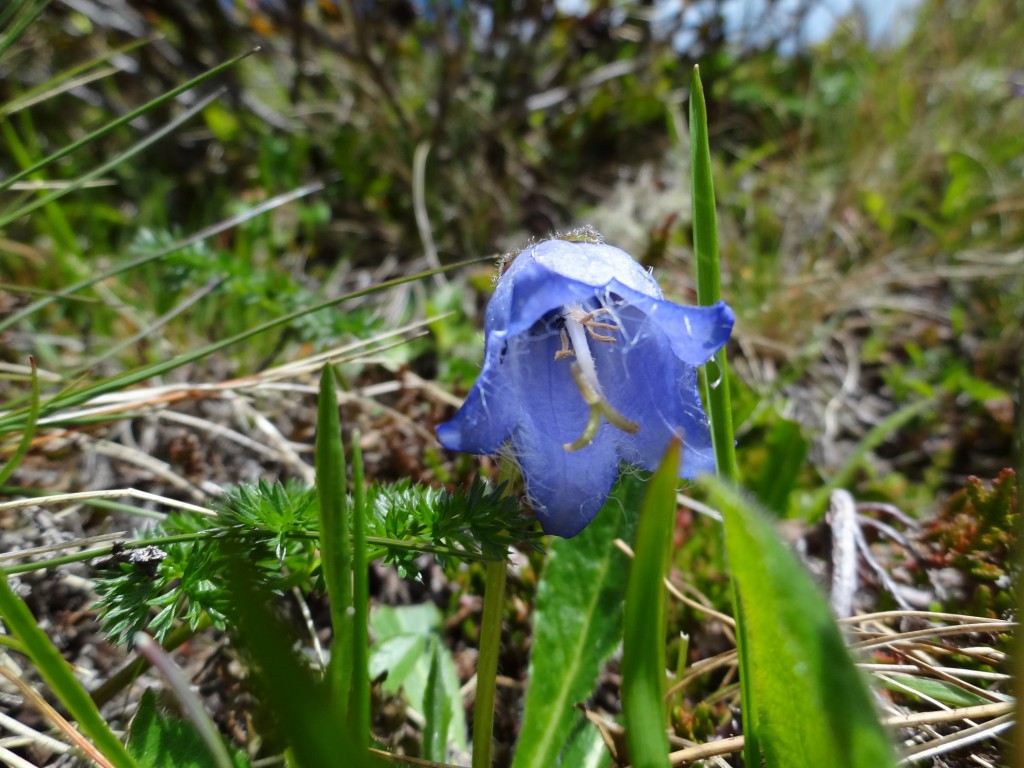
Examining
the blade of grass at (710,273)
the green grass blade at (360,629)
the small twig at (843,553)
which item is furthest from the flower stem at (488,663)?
the small twig at (843,553)

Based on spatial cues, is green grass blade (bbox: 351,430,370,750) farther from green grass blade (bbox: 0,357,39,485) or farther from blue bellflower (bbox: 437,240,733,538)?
green grass blade (bbox: 0,357,39,485)

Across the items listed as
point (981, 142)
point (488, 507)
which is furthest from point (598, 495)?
point (981, 142)

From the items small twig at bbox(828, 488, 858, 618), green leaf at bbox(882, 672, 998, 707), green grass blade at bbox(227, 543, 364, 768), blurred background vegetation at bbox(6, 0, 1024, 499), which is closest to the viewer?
green grass blade at bbox(227, 543, 364, 768)

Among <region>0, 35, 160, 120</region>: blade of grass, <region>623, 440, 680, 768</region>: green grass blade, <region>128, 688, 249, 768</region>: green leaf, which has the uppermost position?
<region>0, 35, 160, 120</region>: blade of grass

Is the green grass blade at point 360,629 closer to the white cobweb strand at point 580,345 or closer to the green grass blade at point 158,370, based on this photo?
the white cobweb strand at point 580,345

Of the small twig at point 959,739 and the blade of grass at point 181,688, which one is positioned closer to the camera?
the blade of grass at point 181,688

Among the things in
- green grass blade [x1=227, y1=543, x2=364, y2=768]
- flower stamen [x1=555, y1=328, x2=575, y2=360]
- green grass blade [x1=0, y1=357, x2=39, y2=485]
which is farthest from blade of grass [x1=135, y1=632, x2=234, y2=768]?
flower stamen [x1=555, y1=328, x2=575, y2=360]
